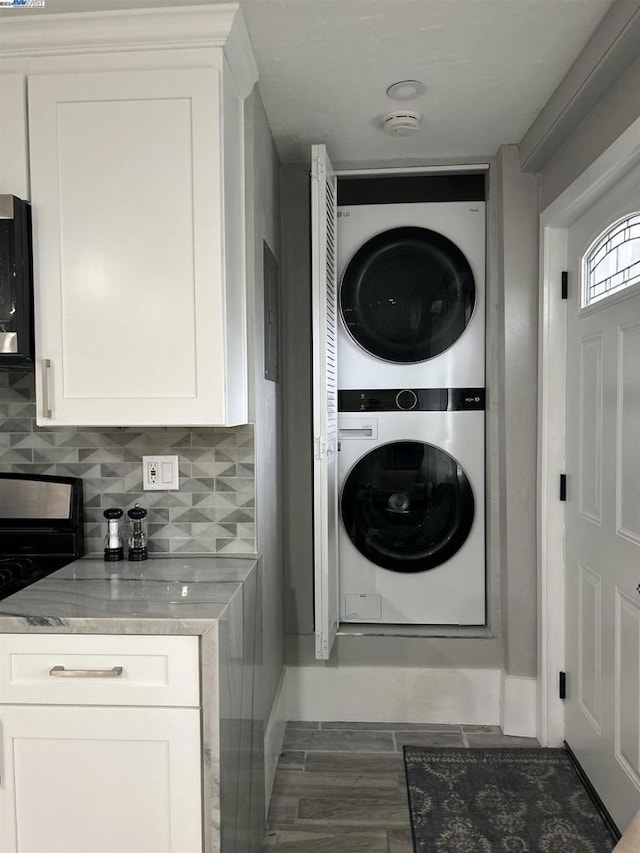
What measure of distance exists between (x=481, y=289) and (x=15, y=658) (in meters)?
2.25

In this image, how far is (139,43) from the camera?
166cm

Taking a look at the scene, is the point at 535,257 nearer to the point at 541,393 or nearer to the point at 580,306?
the point at 580,306

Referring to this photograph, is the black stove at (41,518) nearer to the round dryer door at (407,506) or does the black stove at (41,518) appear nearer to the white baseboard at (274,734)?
the white baseboard at (274,734)

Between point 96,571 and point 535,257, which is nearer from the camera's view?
point 96,571

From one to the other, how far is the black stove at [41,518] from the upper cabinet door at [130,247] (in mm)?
394

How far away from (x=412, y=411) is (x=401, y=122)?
117 centimetres

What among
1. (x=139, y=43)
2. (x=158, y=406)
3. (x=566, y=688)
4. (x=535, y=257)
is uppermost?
(x=139, y=43)

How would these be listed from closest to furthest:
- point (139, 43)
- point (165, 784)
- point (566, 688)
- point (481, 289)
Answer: point (165, 784) → point (139, 43) → point (566, 688) → point (481, 289)

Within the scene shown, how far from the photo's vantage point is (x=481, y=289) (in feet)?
9.00

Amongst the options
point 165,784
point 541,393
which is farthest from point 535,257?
point 165,784

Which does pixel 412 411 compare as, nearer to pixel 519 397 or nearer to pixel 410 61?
pixel 519 397

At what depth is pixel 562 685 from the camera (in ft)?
8.14

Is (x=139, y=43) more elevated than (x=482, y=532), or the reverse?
(x=139, y=43)

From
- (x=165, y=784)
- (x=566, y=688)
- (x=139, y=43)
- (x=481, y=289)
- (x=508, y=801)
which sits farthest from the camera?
(x=481, y=289)
